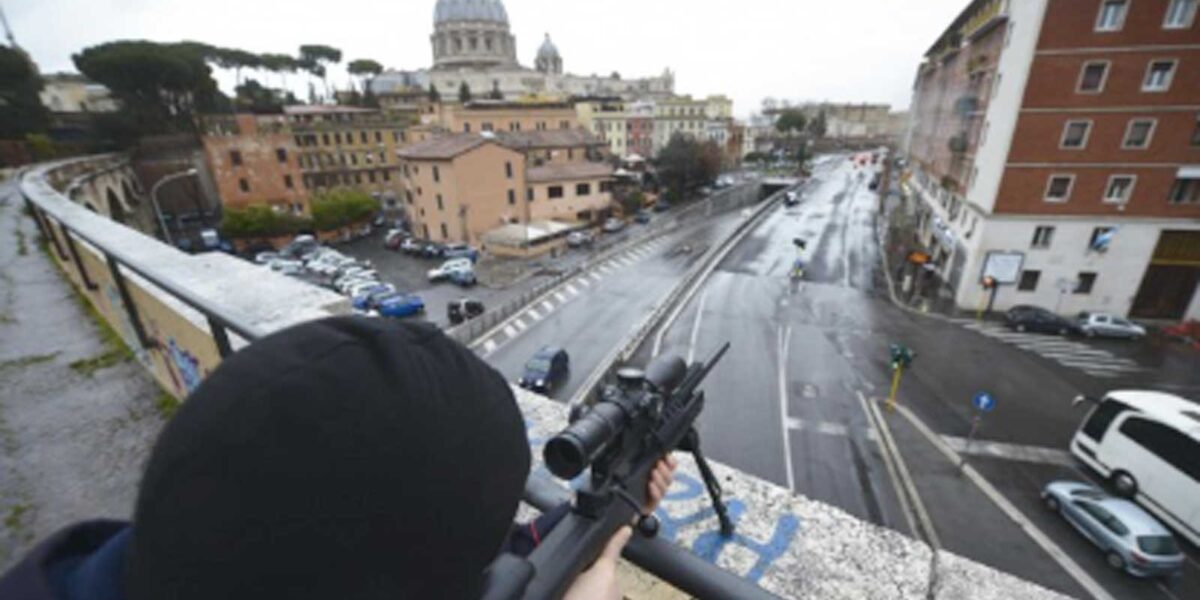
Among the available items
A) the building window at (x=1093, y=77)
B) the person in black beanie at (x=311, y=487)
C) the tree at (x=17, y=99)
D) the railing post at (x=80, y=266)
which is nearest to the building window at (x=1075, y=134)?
the building window at (x=1093, y=77)

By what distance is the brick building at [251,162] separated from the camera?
3391 centimetres

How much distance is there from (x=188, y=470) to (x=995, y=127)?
26072mm

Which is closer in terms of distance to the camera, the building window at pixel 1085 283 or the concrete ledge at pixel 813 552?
the concrete ledge at pixel 813 552

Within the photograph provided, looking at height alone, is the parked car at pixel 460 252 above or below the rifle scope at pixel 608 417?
below

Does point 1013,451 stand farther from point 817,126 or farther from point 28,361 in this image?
point 817,126

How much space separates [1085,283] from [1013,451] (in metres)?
12.7

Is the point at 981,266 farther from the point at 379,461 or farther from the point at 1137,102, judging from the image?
the point at 379,461

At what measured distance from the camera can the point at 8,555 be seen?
2033mm

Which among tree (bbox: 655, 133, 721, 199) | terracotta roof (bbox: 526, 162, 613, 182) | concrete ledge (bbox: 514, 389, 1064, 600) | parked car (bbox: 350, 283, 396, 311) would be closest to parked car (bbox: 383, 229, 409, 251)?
terracotta roof (bbox: 526, 162, 613, 182)

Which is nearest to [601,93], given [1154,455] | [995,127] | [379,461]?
[995,127]

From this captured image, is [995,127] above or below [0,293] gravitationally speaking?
above

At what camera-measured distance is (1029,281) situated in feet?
65.0

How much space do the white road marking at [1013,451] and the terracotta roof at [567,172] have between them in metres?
32.4

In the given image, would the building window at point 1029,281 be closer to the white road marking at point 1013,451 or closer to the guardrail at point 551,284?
the white road marking at point 1013,451
